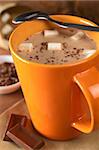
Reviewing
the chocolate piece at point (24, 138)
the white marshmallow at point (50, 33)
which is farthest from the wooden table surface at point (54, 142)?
the white marshmallow at point (50, 33)

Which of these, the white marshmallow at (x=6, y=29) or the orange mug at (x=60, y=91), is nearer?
the orange mug at (x=60, y=91)

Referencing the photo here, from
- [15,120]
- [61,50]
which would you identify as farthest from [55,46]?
[15,120]

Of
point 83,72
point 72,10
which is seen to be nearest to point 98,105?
point 83,72

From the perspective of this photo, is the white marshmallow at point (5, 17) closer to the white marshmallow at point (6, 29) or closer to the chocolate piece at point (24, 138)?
the white marshmallow at point (6, 29)

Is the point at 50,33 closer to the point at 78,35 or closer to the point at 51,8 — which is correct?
the point at 78,35

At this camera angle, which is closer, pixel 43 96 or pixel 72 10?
pixel 43 96

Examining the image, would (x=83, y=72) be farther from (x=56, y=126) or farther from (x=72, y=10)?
(x=72, y=10)

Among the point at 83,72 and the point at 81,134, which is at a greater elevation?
the point at 83,72
